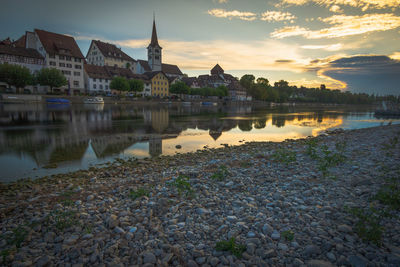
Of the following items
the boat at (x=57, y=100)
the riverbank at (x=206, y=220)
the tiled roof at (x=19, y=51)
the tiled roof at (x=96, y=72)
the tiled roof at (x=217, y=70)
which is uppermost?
the tiled roof at (x=217, y=70)

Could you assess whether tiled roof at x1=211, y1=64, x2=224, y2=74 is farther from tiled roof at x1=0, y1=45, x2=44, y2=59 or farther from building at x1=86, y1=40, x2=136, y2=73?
Answer: tiled roof at x1=0, y1=45, x2=44, y2=59

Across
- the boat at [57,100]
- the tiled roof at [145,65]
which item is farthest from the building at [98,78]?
the tiled roof at [145,65]

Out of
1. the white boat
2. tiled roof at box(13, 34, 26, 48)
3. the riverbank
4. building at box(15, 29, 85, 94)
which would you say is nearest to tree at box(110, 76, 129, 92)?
building at box(15, 29, 85, 94)

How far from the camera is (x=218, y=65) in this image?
183750 millimetres

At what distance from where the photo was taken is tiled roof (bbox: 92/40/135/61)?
120 metres

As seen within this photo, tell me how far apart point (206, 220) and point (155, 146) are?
12.9 meters

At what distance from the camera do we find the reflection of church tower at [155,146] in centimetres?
1565

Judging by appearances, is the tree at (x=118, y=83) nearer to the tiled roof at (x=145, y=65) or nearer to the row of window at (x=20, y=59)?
the row of window at (x=20, y=59)

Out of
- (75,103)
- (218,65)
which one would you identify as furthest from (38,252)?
(218,65)

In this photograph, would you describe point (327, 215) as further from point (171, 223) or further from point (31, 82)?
point (31, 82)

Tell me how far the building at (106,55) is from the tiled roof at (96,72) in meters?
17.2

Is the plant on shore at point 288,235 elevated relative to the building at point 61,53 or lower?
lower

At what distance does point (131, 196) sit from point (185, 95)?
129 metres

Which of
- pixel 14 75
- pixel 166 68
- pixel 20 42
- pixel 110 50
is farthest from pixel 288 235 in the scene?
pixel 166 68
